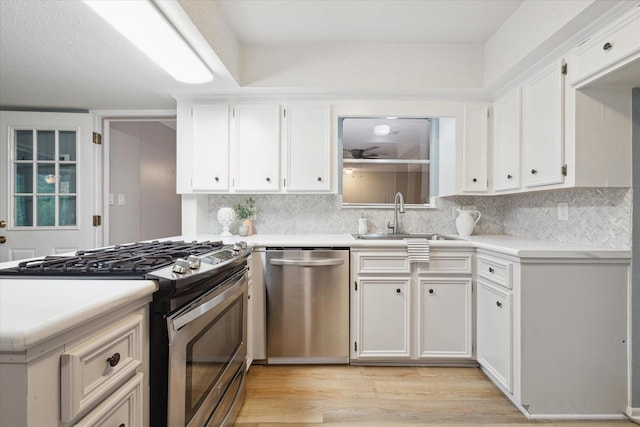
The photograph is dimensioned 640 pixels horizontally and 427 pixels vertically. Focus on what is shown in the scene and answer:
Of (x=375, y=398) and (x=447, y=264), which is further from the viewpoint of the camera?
(x=447, y=264)

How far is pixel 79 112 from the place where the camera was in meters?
3.03

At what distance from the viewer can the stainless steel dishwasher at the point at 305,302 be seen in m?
2.29

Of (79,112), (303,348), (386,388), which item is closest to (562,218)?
(386,388)

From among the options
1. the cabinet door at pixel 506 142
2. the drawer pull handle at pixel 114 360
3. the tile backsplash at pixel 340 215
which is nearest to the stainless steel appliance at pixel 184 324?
the drawer pull handle at pixel 114 360

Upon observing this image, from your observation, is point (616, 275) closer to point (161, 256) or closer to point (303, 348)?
point (303, 348)

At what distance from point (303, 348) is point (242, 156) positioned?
1610mm

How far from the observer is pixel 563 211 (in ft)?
7.14

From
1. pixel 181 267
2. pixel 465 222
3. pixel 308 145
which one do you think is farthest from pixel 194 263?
pixel 465 222

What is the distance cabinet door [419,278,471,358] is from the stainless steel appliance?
1.41m

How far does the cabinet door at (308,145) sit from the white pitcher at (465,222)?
121cm

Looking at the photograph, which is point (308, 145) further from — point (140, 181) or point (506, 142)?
point (140, 181)

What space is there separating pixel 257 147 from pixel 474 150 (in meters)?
1.84

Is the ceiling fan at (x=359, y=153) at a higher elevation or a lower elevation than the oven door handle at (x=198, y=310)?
higher

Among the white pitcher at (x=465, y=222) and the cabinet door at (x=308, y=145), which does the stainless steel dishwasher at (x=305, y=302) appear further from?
the white pitcher at (x=465, y=222)
